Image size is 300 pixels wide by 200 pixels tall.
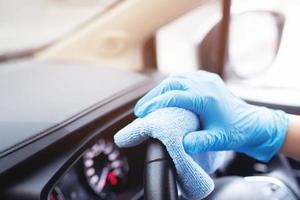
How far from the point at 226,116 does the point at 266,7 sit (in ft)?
2.69

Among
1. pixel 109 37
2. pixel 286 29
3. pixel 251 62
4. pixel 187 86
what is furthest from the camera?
pixel 109 37

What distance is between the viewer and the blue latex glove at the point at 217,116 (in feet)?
2.77

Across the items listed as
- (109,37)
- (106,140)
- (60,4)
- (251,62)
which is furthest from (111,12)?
(60,4)

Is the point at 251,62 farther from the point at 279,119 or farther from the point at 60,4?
the point at 60,4

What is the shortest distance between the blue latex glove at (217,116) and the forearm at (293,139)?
21mm

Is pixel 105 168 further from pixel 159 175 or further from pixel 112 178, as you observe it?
pixel 159 175

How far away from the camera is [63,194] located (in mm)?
1048

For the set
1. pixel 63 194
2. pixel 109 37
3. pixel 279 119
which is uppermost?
pixel 109 37

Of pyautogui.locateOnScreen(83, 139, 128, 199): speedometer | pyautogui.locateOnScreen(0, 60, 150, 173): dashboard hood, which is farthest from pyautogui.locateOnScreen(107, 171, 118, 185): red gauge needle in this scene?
pyautogui.locateOnScreen(0, 60, 150, 173): dashboard hood

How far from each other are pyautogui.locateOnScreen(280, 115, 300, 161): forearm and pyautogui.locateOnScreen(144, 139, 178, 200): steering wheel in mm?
457

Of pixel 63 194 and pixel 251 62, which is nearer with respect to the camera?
pixel 63 194

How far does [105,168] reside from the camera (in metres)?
1.24

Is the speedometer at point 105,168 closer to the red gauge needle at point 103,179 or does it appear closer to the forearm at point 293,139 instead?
the red gauge needle at point 103,179

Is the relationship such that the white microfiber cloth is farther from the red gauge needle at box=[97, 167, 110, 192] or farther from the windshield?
the windshield
